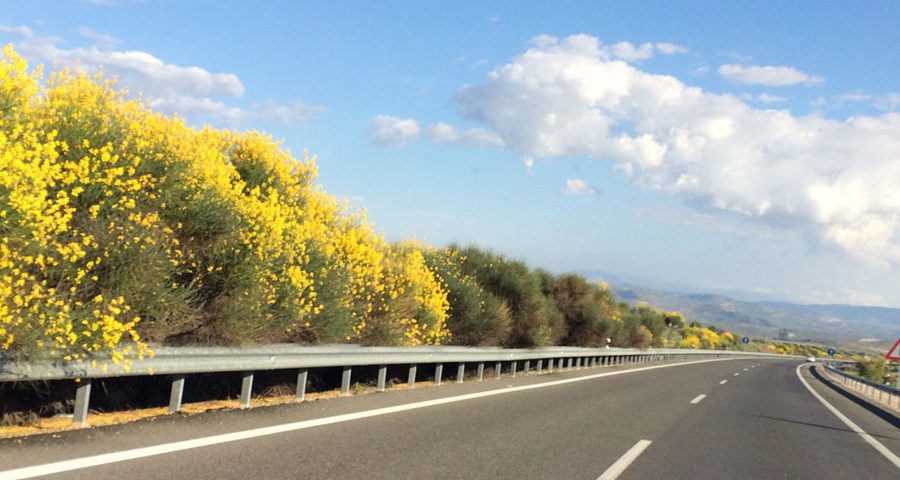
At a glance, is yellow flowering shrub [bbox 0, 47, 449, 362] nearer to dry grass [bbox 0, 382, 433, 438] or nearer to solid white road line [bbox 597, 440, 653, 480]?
dry grass [bbox 0, 382, 433, 438]

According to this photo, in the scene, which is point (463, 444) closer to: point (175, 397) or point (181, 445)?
point (181, 445)

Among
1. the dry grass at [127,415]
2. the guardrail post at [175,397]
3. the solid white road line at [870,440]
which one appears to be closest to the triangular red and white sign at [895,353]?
the solid white road line at [870,440]

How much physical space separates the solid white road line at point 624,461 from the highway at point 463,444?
2 cm

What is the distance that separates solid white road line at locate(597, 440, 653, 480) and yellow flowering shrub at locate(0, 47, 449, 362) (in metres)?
4.58

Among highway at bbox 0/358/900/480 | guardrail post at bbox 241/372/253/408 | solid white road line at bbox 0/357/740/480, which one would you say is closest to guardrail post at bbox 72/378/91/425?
highway at bbox 0/358/900/480

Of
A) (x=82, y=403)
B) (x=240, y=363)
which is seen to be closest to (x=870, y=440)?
(x=240, y=363)

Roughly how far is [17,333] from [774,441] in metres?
→ 9.35

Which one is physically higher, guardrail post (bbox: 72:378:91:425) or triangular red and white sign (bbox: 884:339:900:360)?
triangular red and white sign (bbox: 884:339:900:360)

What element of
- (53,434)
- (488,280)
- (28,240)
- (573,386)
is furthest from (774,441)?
(488,280)

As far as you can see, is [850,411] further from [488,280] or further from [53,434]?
[53,434]

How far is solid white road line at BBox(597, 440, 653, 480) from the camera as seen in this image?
6.51 meters

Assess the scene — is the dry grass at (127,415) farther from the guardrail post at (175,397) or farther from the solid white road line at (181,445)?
the solid white road line at (181,445)

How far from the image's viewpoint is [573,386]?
52.5ft

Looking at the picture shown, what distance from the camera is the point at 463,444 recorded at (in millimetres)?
7391
